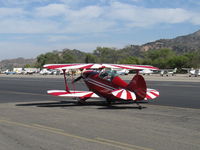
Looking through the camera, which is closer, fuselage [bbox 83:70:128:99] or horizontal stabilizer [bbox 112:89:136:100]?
horizontal stabilizer [bbox 112:89:136:100]

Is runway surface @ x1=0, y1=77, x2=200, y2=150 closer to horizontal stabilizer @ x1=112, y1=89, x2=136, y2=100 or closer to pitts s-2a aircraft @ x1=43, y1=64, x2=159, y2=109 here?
horizontal stabilizer @ x1=112, y1=89, x2=136, y2=100

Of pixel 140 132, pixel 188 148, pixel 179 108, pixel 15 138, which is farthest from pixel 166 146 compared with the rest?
pixel 179 108

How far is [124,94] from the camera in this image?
1415 cm

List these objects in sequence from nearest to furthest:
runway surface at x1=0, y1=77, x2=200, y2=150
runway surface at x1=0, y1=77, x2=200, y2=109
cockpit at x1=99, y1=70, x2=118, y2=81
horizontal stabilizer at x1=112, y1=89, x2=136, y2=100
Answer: runway surface at x1=0, y1=77, x2=200, y2=150 → horizontal stabilizer at x1=112, y1=89, x2=136, y2=100 → cockpit at x1=99, y1=70, x2=118, y2=81 → runway surface at x1=0, y1=77, x2=200, y2=109

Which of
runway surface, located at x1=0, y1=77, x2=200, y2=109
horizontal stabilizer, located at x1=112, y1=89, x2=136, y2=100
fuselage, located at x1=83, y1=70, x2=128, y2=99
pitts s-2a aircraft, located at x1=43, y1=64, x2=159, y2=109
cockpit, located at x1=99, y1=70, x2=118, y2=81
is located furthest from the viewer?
runway surface, located at x1=0, y1=77, x2=200, y2=109

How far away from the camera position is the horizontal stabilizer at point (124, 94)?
13961 mm

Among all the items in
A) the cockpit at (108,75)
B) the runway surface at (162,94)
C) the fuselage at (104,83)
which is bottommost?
the runway surface at (162,94)

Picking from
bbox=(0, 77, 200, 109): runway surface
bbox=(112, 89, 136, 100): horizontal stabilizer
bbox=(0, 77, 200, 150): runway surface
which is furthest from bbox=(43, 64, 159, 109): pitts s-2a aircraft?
bbox=(0, 77, 200, 109): runway surface

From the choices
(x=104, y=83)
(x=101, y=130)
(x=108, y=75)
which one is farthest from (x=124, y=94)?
(x=101, y=130)

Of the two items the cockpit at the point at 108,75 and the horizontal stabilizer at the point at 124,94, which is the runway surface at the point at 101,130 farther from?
the cockpit at the point at 108,75

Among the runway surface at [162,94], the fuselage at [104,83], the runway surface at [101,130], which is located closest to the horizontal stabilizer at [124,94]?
the runway surface at [101,130]

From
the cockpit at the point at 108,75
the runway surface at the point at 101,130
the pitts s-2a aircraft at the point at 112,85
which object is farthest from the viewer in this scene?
the cockpit at the point at 108,75

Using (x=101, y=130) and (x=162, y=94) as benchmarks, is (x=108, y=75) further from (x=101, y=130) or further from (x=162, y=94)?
(x=162, y=94)

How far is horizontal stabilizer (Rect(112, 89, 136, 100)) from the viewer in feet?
45.8
